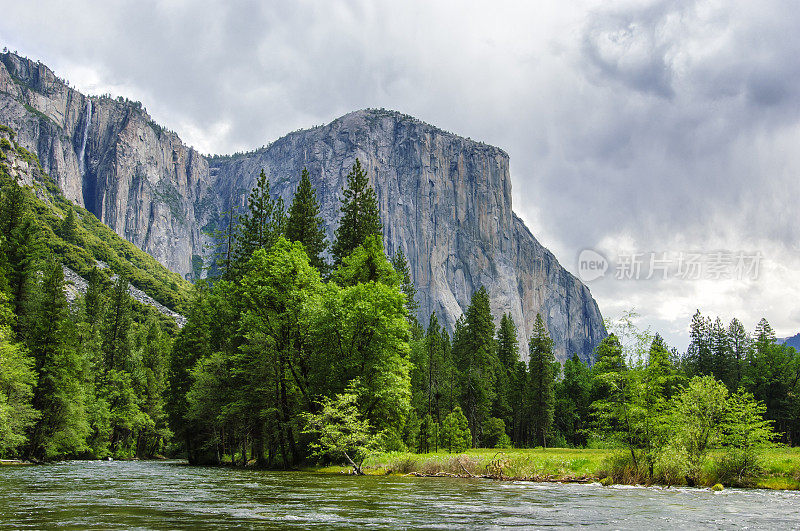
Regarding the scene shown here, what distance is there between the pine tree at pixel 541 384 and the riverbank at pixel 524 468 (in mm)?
50980

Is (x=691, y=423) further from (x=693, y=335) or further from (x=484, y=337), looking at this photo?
(x=693, y=335)

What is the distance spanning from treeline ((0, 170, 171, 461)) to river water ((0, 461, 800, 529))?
21.1 meters

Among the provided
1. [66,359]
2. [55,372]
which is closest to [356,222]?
[66,359]

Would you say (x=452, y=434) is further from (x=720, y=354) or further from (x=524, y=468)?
(x=720, y=354)

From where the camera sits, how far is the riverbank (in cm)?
2183

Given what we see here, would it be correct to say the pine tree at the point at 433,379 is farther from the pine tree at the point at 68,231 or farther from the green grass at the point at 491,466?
the pine tree at the point at 68,231

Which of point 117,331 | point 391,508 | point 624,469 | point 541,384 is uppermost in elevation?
point 117,331

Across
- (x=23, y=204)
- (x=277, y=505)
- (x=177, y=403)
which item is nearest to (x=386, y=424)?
(x=277, y=505)

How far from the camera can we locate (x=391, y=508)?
12461mm

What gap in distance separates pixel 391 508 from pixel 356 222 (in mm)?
37397

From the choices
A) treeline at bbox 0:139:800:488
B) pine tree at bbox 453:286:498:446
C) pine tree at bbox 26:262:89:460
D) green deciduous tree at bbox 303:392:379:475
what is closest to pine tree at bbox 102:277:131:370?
treeline at bbox 0:139:800:488

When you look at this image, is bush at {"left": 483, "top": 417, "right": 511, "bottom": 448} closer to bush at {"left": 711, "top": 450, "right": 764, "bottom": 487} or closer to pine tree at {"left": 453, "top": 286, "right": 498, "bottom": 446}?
pine tree at {"left": 453, "top": 286, "right": 498, "bottom": 446}

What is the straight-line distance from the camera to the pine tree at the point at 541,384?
75.2m

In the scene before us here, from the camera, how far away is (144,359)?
245 feet
